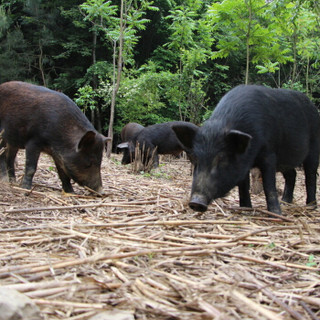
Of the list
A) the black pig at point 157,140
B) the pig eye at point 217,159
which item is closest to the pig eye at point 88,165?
the pig eye at point 217,159

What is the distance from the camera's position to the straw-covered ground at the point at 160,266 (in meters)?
1.82

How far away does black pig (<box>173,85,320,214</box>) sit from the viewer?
3908mm

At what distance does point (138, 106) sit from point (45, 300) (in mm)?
15961

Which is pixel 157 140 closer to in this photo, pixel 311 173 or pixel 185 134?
pixel 311 173

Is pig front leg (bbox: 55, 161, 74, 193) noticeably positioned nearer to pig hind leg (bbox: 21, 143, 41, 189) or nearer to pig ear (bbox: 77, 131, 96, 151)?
pig hind leg (bbox: 21, 143, 41, 189)

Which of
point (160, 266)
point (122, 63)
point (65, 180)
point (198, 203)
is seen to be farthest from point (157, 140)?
point (160, 266)

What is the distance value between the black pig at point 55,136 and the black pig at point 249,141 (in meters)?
1.94

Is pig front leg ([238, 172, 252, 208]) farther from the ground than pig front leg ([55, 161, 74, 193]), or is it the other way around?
pig front leg ([238, 172, 252, 208])

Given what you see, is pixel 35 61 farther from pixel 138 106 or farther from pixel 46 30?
pixel 138 106

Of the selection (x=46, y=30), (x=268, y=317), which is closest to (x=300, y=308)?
(x=268, y=317)

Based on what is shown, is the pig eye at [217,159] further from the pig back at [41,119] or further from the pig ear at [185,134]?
the pig back at [41,119]

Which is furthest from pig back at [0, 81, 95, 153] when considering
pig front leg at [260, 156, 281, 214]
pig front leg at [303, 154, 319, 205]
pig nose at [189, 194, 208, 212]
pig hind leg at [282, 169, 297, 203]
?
pig front leg at [303, 154, 319, 205]

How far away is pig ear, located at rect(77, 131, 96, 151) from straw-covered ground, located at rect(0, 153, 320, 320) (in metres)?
1.55

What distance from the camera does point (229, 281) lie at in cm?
215
